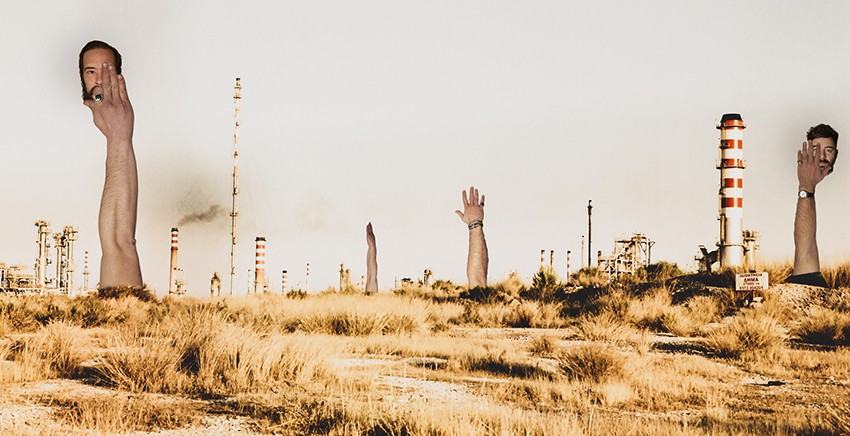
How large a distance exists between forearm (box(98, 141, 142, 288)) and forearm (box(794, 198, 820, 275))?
634 inches

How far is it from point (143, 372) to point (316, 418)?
2.40 metres

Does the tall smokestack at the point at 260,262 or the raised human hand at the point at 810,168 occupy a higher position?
the raised human hand at the point at 810,168

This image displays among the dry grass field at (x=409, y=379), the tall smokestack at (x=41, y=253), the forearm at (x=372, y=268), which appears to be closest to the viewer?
the dry grass field at (x=409, y=379)

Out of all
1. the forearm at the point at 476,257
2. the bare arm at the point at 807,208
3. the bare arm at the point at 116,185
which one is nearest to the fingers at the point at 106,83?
the bare arm at the point at 116,185

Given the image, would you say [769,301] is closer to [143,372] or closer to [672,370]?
[672,370]

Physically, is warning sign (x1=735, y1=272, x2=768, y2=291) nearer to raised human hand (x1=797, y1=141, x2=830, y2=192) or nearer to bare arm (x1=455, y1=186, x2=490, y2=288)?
raised human hand (x1=797, y1=141, x2=830, y2=192)

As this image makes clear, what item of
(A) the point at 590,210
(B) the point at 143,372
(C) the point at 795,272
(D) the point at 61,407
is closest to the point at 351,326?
(B) the point at 143,372

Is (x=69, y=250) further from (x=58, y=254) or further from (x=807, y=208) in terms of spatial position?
(x=807, y=208)

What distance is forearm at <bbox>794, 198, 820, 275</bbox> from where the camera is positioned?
2219 centimetres

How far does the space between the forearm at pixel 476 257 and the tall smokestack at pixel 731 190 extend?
424 inches

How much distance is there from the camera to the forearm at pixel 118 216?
22125mm

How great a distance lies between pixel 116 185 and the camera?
22234mm

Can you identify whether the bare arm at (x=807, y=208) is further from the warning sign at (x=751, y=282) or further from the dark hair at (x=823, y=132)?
the warning sign at (x=751, y=282)

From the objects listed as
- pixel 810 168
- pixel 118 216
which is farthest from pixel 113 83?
pixel 810 168
